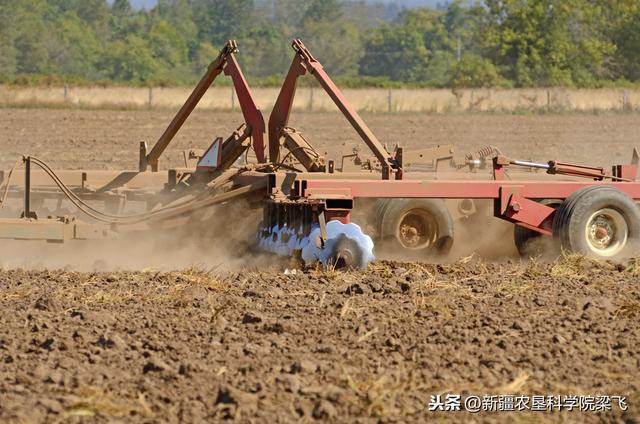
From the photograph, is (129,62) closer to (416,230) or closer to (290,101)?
(290,101)

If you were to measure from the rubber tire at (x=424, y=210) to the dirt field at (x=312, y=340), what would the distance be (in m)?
0.63

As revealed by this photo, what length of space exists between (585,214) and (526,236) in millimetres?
823

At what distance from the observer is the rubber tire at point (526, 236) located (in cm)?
1203

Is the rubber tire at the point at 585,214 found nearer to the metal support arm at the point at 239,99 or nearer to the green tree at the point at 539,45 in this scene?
the metal support arm at the point at 239,99

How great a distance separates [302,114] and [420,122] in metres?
4.07

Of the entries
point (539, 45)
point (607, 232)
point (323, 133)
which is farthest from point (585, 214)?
point (539, 45)

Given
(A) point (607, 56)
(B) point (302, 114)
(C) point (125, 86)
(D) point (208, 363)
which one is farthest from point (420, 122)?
(A) point (607, 56)

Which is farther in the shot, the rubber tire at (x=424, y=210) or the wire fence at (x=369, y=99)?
the wire fence at (x=369, y=99)

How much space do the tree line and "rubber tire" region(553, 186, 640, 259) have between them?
37.8 metres

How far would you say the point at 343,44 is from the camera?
4409 inches

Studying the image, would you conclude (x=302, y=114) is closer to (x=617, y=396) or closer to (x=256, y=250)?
(x=256, y=250)

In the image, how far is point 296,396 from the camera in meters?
6.23

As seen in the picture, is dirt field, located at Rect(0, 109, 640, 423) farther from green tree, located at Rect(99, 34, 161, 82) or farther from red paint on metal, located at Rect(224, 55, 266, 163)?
green tree, located at Rect(99, 34, 161, 82)

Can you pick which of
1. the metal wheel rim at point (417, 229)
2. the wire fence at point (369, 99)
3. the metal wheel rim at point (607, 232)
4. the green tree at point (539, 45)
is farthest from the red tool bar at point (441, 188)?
the green tree at point (539, 45)
